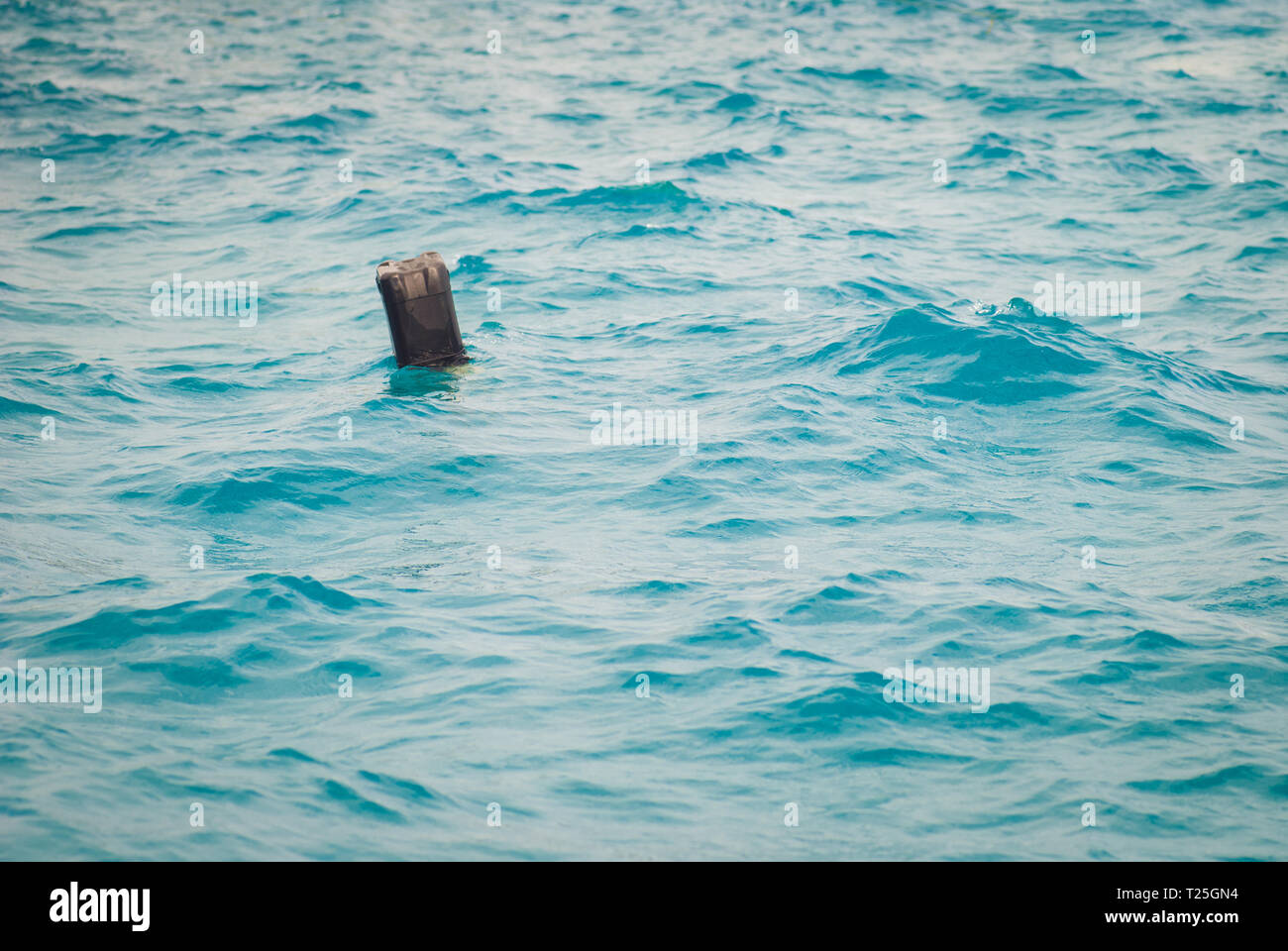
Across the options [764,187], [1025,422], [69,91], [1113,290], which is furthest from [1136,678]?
[69,91]

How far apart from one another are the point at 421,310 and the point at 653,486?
3.58 m

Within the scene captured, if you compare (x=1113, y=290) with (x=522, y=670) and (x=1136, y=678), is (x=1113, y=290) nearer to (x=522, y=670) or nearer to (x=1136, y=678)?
(x=1136, y=678)

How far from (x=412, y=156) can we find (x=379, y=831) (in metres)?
19.4

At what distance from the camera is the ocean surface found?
740 cm

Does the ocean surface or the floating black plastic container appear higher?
the floating black plastic container

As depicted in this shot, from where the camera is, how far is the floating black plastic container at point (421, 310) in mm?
13102

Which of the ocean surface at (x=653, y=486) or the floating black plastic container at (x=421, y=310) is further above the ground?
the floating black plastic container at (x=421, y=310)

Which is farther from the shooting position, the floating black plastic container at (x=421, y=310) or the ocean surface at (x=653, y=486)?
the floating black plastic container at (x=421, y=310)

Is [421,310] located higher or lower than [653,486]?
higher

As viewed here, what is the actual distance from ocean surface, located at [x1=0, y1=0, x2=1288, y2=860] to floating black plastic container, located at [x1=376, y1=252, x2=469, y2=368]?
327 mm

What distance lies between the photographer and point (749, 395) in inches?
543

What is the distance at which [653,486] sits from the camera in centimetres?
1167

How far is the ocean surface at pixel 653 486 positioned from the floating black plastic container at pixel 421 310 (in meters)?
0.33

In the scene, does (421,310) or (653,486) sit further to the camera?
(421,310)
